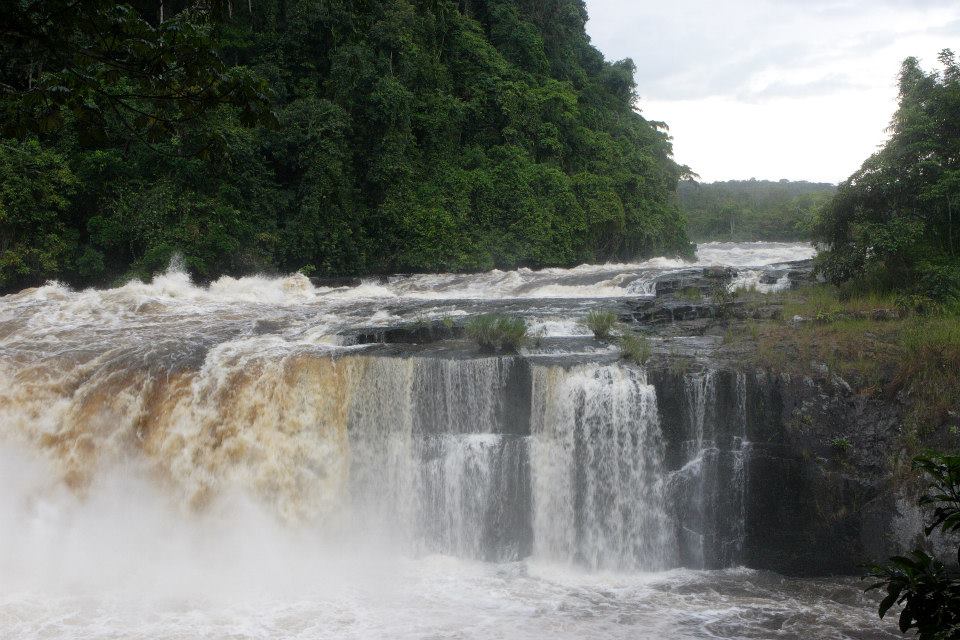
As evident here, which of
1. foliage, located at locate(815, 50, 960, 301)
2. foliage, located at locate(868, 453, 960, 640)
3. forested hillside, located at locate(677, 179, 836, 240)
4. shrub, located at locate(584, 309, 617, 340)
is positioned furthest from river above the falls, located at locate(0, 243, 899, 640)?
forested hillside, located at locate(677, 179, 836, 240)

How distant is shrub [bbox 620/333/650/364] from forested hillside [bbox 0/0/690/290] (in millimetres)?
8810

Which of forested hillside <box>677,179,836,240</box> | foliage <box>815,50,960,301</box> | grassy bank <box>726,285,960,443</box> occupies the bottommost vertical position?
grassy bank <box>726,285,960,443</box>

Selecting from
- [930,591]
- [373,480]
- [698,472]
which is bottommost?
[373,480]

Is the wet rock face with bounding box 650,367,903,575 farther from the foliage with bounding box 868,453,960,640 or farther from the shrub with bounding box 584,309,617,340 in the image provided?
the foliage with bounding box 868,453,960,640

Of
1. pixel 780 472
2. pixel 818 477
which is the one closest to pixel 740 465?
pixel 780 472

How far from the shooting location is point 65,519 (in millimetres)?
9961

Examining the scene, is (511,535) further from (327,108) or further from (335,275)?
(327,108)

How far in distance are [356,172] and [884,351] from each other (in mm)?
16143

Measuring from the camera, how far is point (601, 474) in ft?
32.3

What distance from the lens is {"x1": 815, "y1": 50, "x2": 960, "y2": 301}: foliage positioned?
1220 centimetres

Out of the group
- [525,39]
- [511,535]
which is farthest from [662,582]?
[525,39]

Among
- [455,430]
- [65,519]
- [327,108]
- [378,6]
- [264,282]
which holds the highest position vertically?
[378,6]

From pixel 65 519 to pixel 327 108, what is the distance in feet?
46.0

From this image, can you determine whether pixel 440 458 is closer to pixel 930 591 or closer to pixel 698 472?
pixel 698 472
